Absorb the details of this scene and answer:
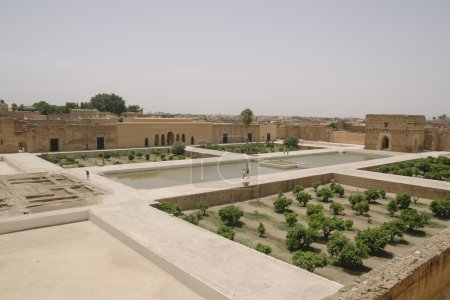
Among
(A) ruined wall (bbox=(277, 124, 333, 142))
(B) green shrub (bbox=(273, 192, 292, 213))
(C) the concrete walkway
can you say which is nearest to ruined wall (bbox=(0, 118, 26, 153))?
(C) the concrete walkway

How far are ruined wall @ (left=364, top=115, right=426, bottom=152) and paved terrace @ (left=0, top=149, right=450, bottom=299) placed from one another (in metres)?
21.9

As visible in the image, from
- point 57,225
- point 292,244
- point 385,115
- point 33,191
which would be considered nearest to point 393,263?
point 292,244

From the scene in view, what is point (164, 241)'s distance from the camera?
791cm

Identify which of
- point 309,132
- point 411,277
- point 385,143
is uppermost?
point 309,132

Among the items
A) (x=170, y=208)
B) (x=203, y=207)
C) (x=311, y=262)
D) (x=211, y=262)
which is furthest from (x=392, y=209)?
(x=211, y=262)

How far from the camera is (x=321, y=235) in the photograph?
10.1 m

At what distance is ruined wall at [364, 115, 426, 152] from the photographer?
2775 cm

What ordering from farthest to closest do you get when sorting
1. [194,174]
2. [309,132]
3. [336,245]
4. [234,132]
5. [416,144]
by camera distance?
[309,132], [234,132], [416,144], [194,174], [336,245]

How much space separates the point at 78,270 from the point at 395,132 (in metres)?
27.0

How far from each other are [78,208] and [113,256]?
337 cm

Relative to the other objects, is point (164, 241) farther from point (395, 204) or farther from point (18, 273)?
point (395, 204)

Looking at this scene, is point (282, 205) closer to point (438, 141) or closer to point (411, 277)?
point (411, 277)

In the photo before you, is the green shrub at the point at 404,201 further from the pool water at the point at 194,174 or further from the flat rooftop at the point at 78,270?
the flat rooftop at the point at 78,270

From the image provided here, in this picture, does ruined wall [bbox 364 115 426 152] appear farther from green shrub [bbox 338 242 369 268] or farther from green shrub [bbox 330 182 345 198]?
green shrub [bbox 338 242 369 268]
